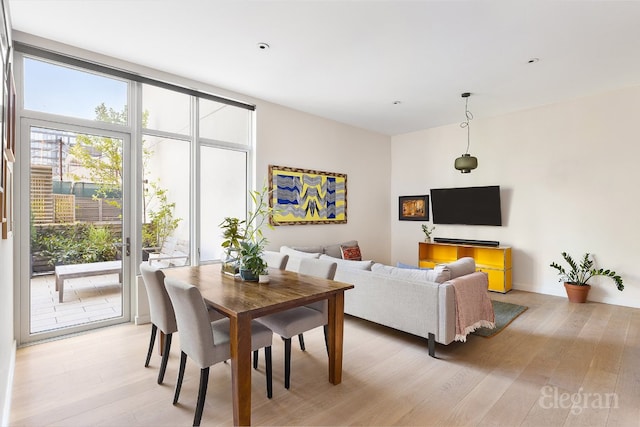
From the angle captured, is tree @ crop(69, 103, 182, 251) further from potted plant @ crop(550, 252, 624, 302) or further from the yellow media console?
potted plant @ crop(550, 252, 624, 302)

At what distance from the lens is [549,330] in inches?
142

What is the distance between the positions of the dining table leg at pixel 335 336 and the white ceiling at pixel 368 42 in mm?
2422

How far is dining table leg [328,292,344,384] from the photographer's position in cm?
250

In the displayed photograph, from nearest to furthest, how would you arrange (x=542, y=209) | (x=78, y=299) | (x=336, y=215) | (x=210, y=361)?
(x=210, y=361), (x=78, y=299), (x=542, y=209), (x=336, y=215)

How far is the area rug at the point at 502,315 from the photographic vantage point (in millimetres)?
3558

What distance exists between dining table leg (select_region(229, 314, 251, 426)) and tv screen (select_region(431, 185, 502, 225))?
199 inches

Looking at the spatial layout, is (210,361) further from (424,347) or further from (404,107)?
(404,107)

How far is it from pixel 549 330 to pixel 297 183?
389cm

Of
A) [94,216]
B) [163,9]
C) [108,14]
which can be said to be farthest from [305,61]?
[94,216]

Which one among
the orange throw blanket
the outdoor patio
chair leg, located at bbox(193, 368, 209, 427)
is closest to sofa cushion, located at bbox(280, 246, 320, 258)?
the orange throw blanket

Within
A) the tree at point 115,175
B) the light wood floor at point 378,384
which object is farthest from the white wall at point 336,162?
the light wood floor at point 378,384

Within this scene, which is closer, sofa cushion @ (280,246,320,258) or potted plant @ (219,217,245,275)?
potted plant @ (219,217,245,275)

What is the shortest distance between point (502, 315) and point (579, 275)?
1742 millimetres

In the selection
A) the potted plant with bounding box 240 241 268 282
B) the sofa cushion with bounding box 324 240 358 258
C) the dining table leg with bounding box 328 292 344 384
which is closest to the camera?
the dining table leg with bounding box 328 292 344 384
